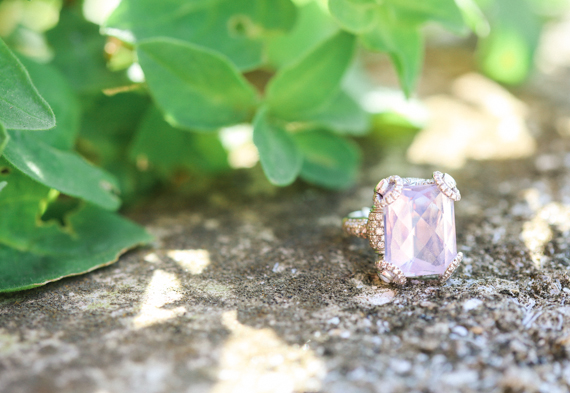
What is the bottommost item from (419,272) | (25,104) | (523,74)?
(419,272)

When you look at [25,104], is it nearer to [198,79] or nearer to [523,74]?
[198,79]

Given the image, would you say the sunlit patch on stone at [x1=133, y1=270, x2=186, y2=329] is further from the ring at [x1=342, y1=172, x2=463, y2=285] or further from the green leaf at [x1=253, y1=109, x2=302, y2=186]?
the ring at [x1=342, y1=172, x2=463, y2=285]

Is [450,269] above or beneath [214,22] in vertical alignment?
beneath

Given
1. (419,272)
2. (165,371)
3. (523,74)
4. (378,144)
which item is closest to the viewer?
(165,371)

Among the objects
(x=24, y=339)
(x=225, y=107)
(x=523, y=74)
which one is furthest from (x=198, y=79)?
(x=523, y=74)

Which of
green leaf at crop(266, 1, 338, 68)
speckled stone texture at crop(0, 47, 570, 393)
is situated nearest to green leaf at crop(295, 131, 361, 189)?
speckled stone texture at crop(0, 47, 570, 393)

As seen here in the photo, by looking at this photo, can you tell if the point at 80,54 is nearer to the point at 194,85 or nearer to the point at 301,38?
the point at 194,85

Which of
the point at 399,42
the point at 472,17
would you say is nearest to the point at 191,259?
the point at 399,42
